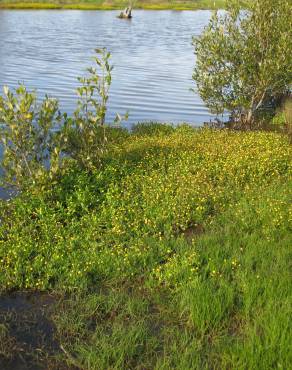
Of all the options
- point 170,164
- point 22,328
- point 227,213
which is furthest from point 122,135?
point 22,328

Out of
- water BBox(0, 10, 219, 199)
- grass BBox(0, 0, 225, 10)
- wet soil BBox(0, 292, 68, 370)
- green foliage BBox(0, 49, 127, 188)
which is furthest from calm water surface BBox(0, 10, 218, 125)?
grass BBox(0, 0, 225, 10)

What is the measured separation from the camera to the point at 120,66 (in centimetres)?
4591

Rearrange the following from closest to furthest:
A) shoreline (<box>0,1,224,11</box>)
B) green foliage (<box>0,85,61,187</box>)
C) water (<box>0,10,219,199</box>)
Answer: green foliage (<box>0,85,61,187</box>) < water (<box>0,10,219,199</box>) < shoreline (<box>0,1,224,11</box>)

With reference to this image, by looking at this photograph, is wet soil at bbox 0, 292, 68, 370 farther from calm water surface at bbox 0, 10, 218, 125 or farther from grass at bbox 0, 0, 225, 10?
grass at bbox 0, 0, 225, 10

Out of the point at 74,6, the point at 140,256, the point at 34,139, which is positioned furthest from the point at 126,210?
the point at 74,6

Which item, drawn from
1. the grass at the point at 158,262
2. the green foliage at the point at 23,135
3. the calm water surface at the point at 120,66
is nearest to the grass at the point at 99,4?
the calm water surface at the point at 120,66

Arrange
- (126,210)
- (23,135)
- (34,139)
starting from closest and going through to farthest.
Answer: (126,210) → (23,135) → (34,139)

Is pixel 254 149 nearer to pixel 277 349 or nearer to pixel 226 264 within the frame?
pixel 226 264

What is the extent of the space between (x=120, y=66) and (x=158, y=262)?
125ft

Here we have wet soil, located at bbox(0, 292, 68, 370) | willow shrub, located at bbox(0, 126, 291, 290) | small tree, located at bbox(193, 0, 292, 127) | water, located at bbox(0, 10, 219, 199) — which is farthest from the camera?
water, located at bbox(0, 10, 219, 199)

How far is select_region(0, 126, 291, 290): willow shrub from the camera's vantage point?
9.58 m

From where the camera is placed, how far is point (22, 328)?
8117 millimetres

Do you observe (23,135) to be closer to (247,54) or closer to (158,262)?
(158,262)

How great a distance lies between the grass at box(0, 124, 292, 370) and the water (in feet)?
12.5
